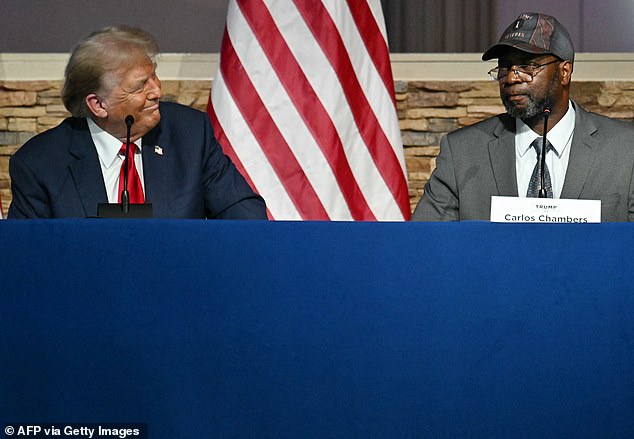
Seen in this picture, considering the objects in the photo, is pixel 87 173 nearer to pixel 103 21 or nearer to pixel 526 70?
pixel 526 70

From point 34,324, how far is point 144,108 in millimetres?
1136

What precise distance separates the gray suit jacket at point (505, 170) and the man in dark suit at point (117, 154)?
1.63 ft

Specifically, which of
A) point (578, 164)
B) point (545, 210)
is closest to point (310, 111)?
point (578, 164)

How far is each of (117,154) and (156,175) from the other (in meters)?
0.13

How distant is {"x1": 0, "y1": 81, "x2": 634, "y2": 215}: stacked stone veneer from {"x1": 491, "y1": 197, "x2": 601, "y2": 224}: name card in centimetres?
194

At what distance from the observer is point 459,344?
1.56 metres

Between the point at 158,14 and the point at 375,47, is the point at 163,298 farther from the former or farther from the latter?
the point at 158,14

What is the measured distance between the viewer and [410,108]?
3965 millimetres

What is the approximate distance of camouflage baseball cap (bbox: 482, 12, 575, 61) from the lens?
2611mm

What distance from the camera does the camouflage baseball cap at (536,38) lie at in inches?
103

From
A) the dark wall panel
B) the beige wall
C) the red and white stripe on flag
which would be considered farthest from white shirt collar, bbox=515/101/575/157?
the dark wall panel

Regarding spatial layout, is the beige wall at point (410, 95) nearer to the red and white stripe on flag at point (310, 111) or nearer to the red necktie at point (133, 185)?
the red and white stripe on flag at point (310, 111)

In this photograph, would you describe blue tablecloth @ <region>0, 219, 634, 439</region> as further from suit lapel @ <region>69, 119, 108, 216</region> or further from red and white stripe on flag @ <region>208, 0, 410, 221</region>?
red and white stripe on flag @ <region>208, 0, 410, 221</region>

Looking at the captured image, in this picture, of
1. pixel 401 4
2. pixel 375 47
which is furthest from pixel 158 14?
pixel 375 47
